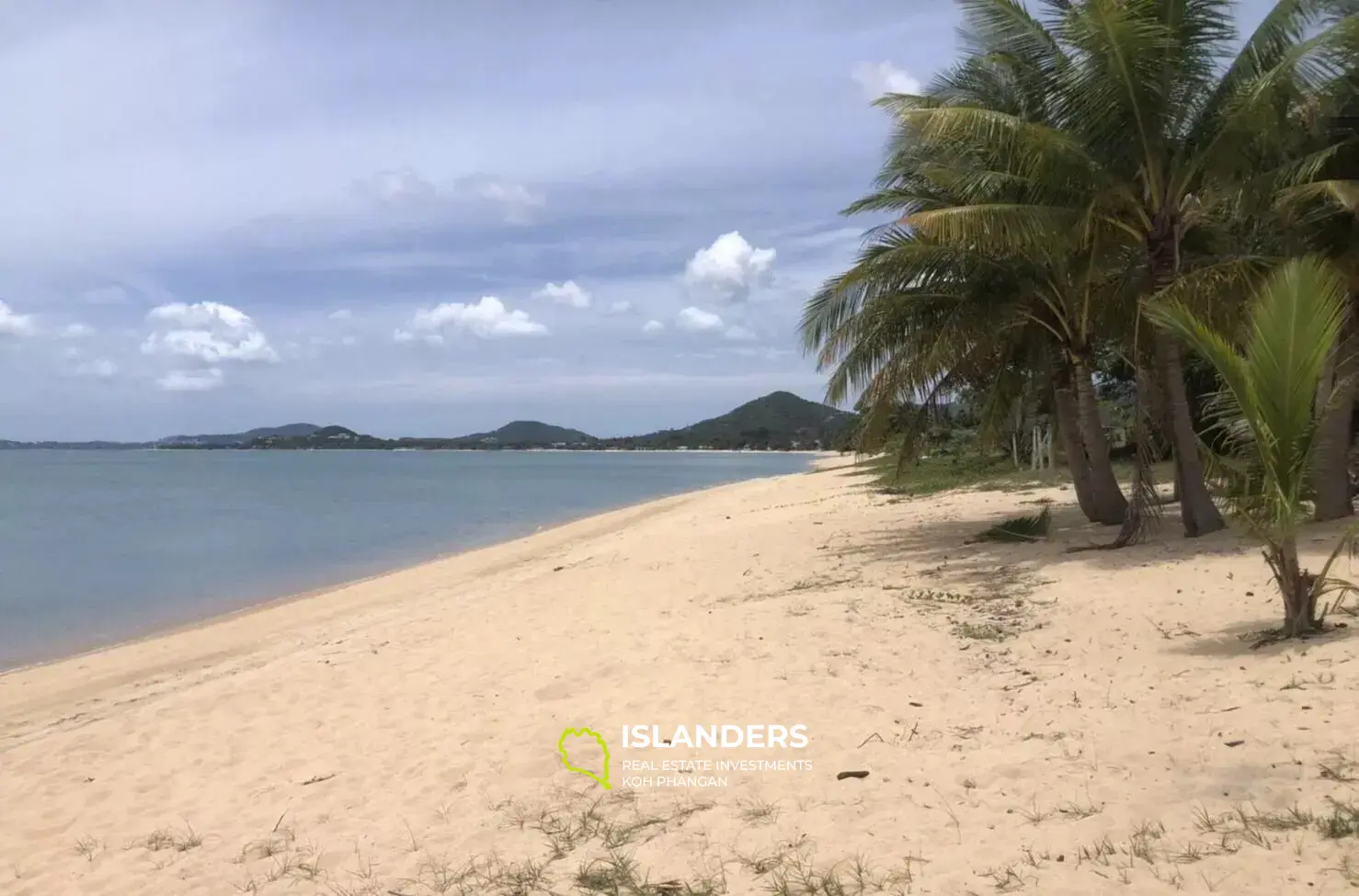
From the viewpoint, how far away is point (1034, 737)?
4.60 m


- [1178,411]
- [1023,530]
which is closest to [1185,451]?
[1178,411]

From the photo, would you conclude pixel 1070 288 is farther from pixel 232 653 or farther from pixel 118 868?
pixel 232 653

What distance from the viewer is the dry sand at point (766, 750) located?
11.7 ft

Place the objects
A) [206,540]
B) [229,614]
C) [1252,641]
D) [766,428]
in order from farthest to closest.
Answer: [766,428], [206,540], [229,614], [1252,641]

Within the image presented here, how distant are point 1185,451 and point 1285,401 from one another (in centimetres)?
433

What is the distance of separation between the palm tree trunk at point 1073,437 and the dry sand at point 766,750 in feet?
7.24

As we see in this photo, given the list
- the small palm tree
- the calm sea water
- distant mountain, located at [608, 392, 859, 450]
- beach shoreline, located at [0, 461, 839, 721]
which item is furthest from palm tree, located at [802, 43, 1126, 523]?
distant mountain, located at [608, 392, 859, 450]

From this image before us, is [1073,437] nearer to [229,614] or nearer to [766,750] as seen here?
[766,750]

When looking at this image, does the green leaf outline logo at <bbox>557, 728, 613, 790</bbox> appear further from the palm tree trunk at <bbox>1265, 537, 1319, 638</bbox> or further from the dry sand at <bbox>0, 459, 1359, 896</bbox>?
the palm tree trunk at <bbox>1265, 537, 1319, 638</bbox>

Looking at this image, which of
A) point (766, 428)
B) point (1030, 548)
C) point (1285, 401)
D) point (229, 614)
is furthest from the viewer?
point (766, 428)

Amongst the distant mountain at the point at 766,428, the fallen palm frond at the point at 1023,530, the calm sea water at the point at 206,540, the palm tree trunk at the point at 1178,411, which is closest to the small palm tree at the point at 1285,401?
the palm tree trunk at the point at 1178,411

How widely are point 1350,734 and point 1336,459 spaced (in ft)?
20.5

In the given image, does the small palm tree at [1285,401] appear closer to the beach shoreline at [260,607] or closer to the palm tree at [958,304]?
the palm tree at [958,304]

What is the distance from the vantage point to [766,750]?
16.2 feet
